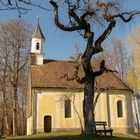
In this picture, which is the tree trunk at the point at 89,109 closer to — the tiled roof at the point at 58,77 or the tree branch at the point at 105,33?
the tree branch at the point at 105,33

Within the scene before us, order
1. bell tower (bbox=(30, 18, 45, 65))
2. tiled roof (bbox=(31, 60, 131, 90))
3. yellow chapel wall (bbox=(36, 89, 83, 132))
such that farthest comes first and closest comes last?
bell tower (bbox=(30, 18, 45, 65))
tiled roof (bbox=(31, 60, 131, 90))
yellow chapel wall (bbox=(36, 89, 83, 132))

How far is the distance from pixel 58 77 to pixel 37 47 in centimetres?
577

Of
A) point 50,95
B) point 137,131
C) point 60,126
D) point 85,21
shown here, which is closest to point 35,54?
point 50,95

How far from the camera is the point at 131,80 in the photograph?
4066 cm

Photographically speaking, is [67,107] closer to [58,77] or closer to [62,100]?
[62,100]

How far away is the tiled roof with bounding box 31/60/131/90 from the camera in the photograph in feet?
121

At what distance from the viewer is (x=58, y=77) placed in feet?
127

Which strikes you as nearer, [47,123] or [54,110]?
[47,123]

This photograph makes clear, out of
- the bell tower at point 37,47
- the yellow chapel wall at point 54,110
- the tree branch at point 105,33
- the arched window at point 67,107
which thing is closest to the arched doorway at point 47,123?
the yellow chapel wall at point 54,110

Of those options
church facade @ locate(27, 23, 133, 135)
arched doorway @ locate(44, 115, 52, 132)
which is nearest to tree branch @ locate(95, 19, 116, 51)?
church facade @ locate(27, 23, 133, 135)

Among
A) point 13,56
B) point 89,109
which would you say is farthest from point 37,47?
point 89,109

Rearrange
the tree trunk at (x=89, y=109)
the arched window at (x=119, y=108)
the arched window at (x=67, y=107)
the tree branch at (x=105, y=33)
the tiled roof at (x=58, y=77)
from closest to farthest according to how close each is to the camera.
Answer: the tree trunk at (x=89, y=109) → the tree branch at (x=105, y=33) → the arched window at (x=67, y=107) → the tiled roof at (x=58, y=77) → the arched window at (x=119, y=108)

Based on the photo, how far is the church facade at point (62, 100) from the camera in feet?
116

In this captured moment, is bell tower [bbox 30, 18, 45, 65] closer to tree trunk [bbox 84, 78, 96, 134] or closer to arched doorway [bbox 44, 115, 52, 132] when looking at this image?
arched doorway [bbox 44, 115, 52, 132]
